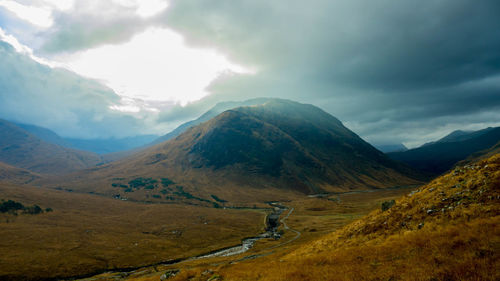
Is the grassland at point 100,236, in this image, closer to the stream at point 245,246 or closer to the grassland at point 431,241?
the stream at point 245,246

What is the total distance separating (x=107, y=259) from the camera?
7656 cm

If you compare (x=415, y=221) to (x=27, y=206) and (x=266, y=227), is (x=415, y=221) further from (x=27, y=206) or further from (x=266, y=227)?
(x=27, y=206)

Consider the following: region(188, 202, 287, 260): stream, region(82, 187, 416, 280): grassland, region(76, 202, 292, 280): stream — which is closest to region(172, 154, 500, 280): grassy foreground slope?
region(82, 187, 416, 280): grassland

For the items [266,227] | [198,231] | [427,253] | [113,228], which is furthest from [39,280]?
[266,227]

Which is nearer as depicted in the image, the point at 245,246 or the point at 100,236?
the point at 245,246

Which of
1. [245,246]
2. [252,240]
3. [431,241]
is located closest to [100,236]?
[245,246]

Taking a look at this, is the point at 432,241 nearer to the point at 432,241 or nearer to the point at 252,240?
the point at 432,241

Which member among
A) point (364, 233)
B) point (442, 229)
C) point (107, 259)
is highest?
point (442, 229)

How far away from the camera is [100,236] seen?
332 feet

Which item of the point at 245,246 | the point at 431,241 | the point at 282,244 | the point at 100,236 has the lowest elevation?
the point at 245,246

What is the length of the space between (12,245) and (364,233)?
375 ft

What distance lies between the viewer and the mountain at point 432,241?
1419 centimetres

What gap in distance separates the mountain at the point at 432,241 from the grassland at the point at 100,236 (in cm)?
6723

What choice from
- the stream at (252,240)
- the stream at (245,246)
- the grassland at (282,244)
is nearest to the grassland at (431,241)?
the grassland at (282,244)
